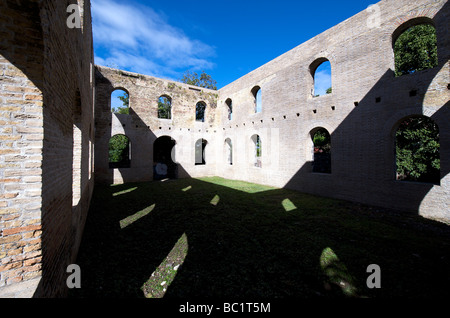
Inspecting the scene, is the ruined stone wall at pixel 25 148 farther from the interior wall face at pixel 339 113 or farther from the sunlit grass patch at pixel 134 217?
the interior wall face at pixel 339 113

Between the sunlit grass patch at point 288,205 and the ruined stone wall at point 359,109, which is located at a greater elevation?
the ruined stone wall at point 359,109

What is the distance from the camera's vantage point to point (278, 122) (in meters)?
10.4

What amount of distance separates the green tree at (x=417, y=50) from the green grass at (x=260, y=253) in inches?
516

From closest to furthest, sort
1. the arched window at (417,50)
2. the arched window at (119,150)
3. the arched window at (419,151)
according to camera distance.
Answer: the arched window at (419,151), the arched window at (417,50), the arched window at (119,150)

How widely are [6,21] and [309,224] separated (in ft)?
20.3

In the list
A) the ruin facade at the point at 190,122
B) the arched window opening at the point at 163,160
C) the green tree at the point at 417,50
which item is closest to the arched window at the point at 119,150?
the arched window opening at the point at 163,160

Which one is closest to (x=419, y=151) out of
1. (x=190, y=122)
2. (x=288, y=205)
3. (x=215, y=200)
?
(x=288, y=205)

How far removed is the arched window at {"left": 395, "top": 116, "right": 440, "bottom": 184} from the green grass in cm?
685

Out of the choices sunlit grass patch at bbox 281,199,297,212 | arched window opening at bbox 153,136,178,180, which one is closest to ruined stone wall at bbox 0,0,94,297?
sunlit grass patch at bbox 281,199,297,212

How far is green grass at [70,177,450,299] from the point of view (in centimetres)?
270

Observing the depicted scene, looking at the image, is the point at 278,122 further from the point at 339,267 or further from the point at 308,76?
the point at 339,267

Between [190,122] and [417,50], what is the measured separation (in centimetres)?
1614

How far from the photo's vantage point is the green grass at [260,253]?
2.70 m
